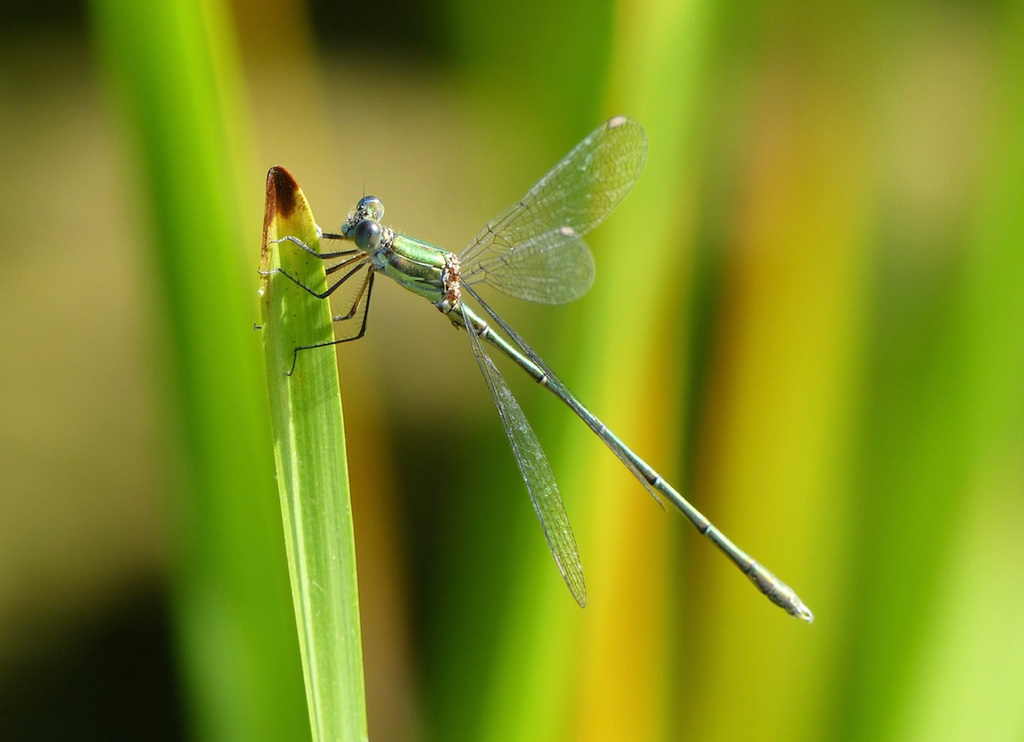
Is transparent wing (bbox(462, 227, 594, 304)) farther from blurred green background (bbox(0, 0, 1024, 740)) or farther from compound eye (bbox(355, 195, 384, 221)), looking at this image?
compound eye (bbox(355, 195, 384, 221))

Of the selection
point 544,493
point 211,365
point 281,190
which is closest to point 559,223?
point 544,493

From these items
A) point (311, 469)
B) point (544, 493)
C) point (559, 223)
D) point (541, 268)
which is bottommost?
point (544, 493)

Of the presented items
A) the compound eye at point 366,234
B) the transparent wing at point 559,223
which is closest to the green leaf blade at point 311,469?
the compound eye at point 366,234

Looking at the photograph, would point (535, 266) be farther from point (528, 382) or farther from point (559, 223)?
point (528, 382)

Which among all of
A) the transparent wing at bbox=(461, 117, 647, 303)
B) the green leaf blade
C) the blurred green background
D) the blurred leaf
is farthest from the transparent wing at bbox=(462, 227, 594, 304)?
the green leaf blade

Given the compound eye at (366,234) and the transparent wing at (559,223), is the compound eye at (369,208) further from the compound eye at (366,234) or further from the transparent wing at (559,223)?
the transparent wing at (559,223)
